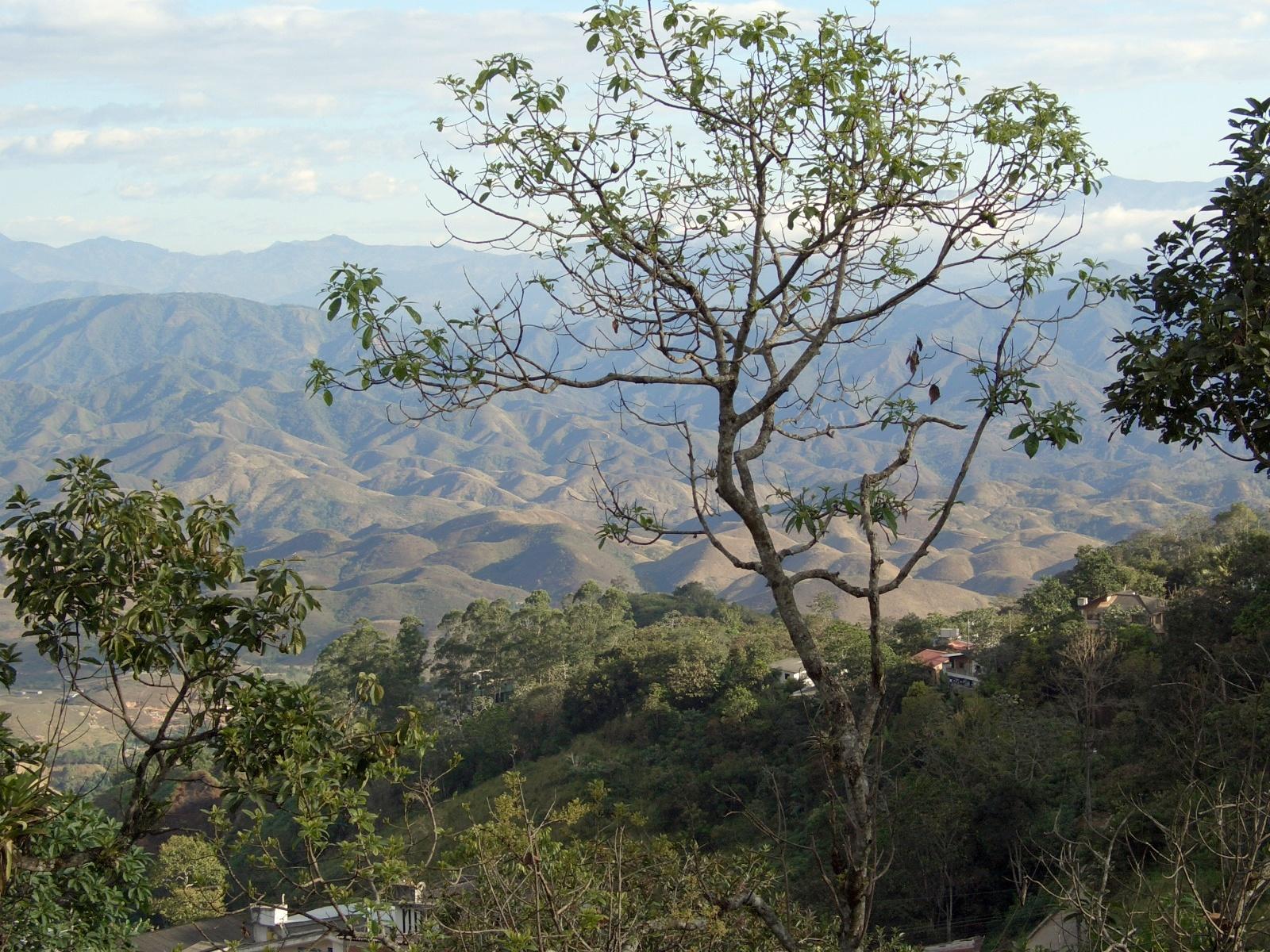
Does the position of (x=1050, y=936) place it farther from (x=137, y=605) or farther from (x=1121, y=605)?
(x=1121, y=605)

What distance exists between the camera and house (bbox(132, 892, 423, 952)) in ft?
15.0

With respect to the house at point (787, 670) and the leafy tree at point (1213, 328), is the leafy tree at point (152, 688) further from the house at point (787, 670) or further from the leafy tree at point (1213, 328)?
the house at point (787, 670)

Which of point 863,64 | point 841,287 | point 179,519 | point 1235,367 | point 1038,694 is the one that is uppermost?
point 863,64

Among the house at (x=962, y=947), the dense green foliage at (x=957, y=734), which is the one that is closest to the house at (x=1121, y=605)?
the dense green foliage at (x=957, y=734)

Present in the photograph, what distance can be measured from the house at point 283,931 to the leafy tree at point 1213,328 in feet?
11.6

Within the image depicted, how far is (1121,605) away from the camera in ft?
109

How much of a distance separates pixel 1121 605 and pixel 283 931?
27.7 meters

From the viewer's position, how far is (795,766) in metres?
25.5

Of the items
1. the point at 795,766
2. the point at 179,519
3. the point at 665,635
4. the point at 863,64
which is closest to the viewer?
the point at 863,64

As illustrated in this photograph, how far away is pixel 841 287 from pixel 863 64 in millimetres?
804

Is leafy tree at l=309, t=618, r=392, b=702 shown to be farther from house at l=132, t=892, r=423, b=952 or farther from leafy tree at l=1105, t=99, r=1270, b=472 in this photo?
leafy tree at l=1105, t=99, r=1270, b=472

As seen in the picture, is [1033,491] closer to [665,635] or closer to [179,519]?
[665,635]

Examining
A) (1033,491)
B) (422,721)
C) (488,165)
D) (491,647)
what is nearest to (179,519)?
(422,721)

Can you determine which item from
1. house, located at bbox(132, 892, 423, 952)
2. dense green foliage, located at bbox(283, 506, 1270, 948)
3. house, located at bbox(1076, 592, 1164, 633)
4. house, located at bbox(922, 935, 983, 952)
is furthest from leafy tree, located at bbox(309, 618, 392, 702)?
house, located at bbox(922, 935, 983, 952)
